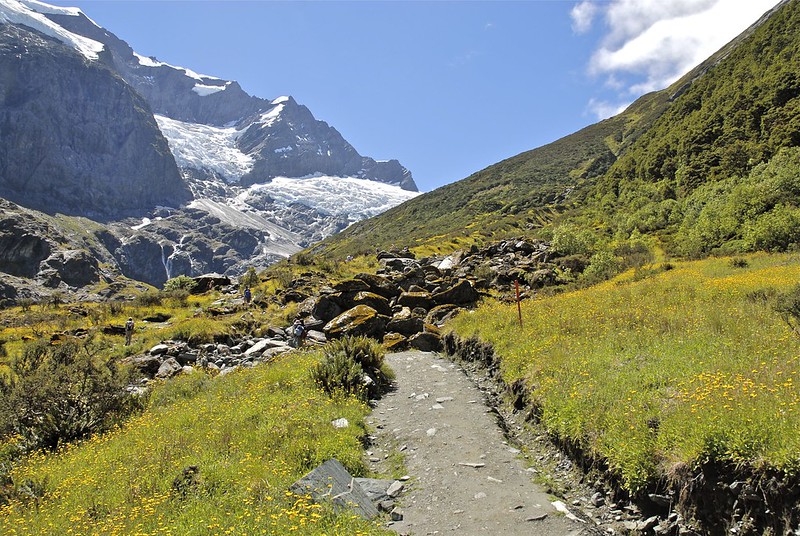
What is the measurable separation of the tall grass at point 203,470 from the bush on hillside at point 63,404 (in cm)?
93

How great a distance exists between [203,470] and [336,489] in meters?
2.40

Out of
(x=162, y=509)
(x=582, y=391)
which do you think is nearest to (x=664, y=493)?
(x=582, y=391)

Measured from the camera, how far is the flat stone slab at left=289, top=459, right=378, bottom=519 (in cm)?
650

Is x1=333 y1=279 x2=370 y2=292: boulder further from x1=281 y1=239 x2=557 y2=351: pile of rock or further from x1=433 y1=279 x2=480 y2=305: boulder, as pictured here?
x1=433 y1=279 x2=480 y2=305: boulder

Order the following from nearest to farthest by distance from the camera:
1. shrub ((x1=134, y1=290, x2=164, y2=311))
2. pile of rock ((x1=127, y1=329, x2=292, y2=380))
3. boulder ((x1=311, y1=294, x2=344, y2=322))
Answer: pile of rock ((x1=127, y1=329, x2=292, y2=380))
boulder ((x1=311, y1=294, x2=344, y2=322))
shrub ((x1=134, y1=290, x2=164, y2=311))

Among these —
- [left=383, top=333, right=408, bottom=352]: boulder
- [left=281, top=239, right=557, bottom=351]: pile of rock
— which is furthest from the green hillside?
[left=383, top=333, right=408, bottom=352]: boulder

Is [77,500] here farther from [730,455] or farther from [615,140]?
[615,140]

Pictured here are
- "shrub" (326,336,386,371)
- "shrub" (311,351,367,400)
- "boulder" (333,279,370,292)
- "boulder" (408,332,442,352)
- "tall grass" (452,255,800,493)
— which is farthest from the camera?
"boulder" (333,279,370,292)

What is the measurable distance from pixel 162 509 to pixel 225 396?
19.4 feet

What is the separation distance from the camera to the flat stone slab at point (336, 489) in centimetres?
650

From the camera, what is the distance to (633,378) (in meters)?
8.20

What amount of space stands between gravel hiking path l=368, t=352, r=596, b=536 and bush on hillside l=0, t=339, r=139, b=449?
23.0 ft

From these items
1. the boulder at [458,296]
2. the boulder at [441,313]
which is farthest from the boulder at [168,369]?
the boulder at [458,296]

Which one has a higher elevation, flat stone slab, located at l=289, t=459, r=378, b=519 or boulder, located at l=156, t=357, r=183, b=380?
boulder, located at l=156, t=357, r=183, b=380
